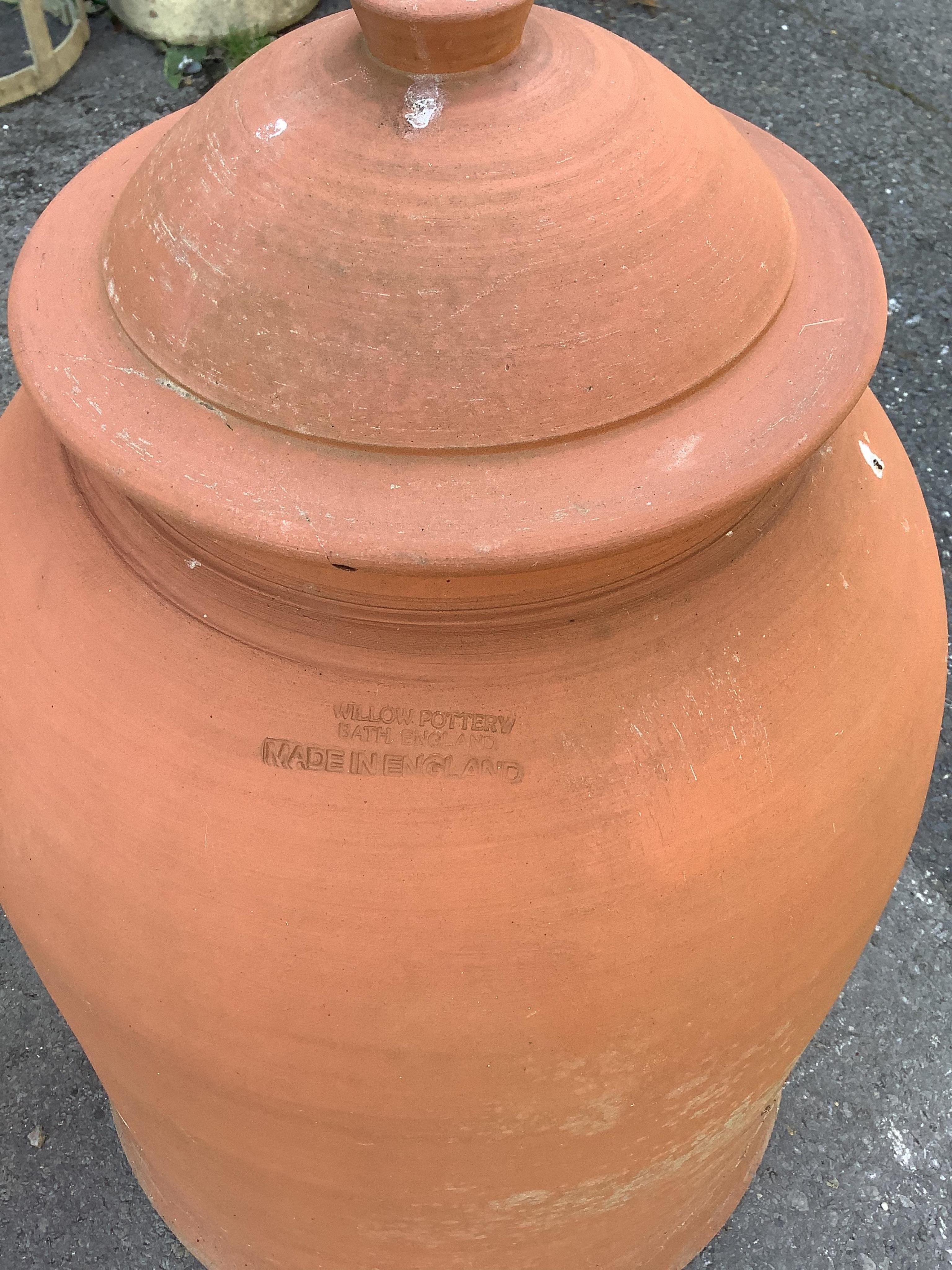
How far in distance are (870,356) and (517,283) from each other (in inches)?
13.9

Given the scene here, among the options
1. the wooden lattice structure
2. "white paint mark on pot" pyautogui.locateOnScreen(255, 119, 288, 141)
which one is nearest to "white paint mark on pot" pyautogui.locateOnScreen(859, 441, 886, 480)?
"white paint mark on pot" pyautogui.locateOnScreen(255, 119, 288, 141)

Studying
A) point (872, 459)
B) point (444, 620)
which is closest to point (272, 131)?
point (444, 620)

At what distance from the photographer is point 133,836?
1064mm

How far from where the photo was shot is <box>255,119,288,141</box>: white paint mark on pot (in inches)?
41.1

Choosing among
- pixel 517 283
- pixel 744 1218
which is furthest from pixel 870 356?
pixel 744 1218

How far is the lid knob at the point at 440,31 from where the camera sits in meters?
0.98

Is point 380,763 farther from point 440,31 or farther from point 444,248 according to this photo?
point 440,31

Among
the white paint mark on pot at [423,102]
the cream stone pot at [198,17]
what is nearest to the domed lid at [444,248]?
the white paint mark on pot at [423,102]

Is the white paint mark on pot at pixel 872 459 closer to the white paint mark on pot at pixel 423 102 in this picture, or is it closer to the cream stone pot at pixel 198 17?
the white paint mark on pot at pixel 423 102

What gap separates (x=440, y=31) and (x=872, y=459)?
66cm

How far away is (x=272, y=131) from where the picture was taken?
3.44 feet

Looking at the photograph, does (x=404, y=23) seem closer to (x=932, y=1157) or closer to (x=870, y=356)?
(x=870, y=356)

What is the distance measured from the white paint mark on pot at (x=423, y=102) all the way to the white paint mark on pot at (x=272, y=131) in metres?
0.11

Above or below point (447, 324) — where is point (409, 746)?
below
